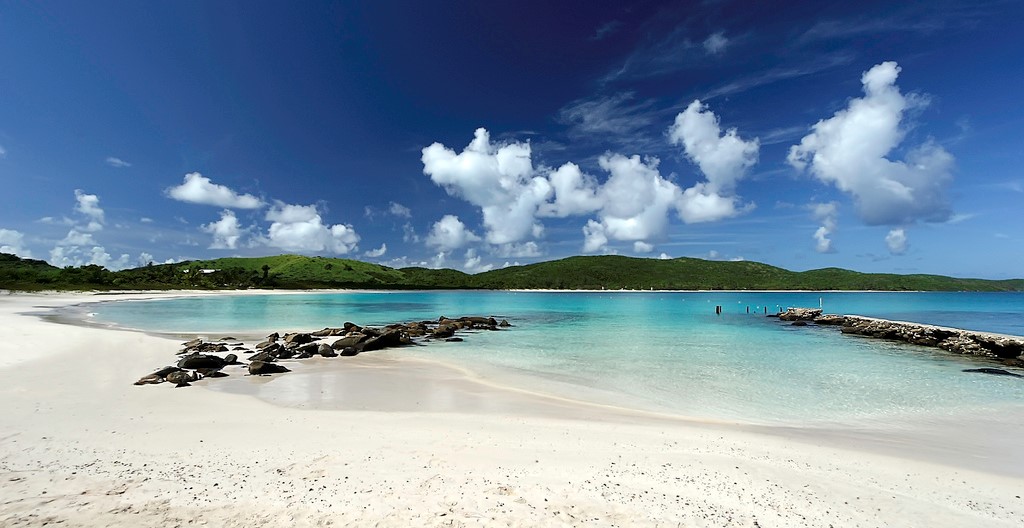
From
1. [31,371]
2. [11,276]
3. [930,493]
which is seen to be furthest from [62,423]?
[11,276]

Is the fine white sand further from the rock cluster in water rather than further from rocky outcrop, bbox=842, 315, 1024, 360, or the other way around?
rocky outcrop, bbox=842, 315, 1024, 360

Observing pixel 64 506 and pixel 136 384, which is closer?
pixel 64 506

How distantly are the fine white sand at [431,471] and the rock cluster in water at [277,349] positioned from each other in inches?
136

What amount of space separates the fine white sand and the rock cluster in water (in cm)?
347

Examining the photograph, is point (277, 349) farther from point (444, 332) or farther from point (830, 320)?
point (830, 320)

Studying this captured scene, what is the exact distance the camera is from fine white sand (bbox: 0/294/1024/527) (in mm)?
6027

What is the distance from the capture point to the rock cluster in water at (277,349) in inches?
634

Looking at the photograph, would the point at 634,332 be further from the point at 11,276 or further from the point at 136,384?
the point at 11,276

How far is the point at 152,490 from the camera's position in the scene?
643 centimetres

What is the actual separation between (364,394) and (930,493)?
44.5 feet

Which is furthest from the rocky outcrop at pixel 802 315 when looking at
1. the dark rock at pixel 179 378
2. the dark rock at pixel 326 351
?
the dark rock at pixel 179 378

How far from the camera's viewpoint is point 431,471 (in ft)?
24.6

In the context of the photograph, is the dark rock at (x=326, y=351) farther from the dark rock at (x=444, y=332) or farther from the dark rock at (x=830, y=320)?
the dark rock at (x=830, y=320)

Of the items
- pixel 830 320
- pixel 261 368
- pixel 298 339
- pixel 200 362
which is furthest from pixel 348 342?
pixel 830 320
